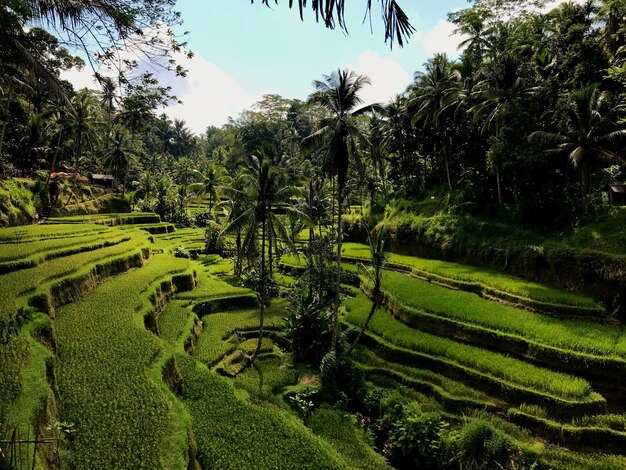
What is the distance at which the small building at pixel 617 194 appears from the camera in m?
22.6

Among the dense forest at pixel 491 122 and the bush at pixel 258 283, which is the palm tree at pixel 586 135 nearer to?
the dense forest at pixel 491 122

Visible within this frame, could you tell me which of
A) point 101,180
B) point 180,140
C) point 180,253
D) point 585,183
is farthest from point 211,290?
point 180,140

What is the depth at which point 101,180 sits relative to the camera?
4253 cm

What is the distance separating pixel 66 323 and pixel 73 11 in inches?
391

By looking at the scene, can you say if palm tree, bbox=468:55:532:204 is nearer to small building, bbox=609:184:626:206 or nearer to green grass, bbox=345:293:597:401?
small building, bbox=609:184:626:206

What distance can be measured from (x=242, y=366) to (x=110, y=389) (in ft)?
23.4

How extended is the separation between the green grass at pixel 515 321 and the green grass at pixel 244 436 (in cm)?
898

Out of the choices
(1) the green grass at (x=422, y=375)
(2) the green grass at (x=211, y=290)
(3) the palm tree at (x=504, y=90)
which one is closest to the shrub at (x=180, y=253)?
(2) the green grass at (x=211, y=290)

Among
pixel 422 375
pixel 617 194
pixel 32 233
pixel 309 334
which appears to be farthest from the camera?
pixel 617 194

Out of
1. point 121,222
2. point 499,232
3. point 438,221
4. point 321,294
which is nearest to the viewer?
point 321,294

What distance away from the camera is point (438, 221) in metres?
28.0

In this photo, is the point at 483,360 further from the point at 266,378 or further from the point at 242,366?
the point at 242,366

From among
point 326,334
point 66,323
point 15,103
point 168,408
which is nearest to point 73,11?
point 168,408

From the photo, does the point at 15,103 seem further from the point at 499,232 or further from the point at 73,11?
the point at 499,232
